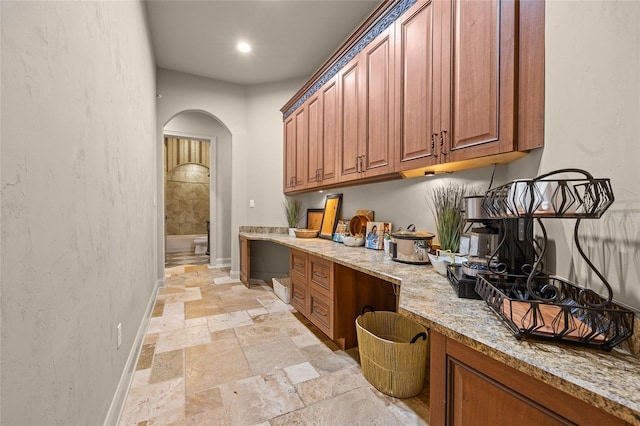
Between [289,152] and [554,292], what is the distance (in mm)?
3233

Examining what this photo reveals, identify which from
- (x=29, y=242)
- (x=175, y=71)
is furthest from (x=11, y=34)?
(x=175, y=71)

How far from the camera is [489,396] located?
2.26 feet

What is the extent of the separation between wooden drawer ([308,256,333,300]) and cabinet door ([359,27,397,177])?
0.82m

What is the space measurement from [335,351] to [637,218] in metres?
1.87

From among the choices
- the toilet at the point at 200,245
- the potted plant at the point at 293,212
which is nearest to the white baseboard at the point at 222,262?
the toilet at the point at 200,245

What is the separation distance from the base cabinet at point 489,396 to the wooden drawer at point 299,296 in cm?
174

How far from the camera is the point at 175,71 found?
12.5 ft

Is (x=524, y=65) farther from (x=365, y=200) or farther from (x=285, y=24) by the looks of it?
(x=285, y=24)

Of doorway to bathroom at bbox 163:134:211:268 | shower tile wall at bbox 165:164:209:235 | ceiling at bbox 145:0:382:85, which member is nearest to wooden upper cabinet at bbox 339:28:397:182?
ceiling at bbox 145:0:382:85

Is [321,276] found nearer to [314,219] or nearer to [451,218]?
[451,218]

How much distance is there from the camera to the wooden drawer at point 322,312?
2076mm

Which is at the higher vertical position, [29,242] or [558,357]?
[29,242]

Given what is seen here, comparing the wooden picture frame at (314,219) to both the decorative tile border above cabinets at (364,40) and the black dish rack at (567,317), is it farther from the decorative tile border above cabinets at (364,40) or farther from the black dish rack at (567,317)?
the black dish rack at (567,317)

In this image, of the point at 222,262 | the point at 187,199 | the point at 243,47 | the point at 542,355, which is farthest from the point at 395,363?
the point at 187,199
